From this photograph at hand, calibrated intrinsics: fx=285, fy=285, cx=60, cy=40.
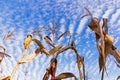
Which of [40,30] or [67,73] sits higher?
[40,30]

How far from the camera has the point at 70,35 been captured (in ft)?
6.43

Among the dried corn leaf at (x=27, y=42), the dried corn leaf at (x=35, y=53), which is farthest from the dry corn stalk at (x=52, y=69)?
the dried corn leaf at (x=27, y=42)

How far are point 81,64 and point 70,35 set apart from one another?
1.20ft

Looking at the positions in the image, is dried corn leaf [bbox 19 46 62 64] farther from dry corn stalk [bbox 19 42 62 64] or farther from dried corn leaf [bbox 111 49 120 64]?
dried corn leaf [bbox 111 49 120 64]

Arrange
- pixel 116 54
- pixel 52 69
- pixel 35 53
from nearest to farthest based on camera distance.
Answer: pixel 116 54 < pixel 52 69 < pixel 35 53

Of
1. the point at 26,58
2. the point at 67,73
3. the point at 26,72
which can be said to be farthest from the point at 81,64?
the point at 26,72

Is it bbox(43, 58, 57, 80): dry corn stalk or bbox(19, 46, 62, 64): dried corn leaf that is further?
bbox(19, 46, 62, 64): dried corn leaf

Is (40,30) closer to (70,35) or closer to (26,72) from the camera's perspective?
(70,35)

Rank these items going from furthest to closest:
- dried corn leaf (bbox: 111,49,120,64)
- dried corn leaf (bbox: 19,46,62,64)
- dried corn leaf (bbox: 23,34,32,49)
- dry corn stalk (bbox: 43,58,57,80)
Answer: dried corn leaf (bbox: 23,34,32,49)
dried corn leaf (bbox: 19,46,62,64)
dry corn stalk (bbox: 43,58,57,80)
dried corn leaf (bbox: 111,49,120,64)

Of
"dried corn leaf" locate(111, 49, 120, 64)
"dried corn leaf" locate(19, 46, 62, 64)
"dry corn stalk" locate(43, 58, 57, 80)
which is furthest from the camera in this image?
"dried corn leaf" locate(19, 46, 62, 64)

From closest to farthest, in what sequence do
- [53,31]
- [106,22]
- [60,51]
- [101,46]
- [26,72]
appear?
[101,46]
[106,22]
[60,51]
[53,31]
[26,72]

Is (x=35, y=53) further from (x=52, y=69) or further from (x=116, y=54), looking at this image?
(x=116, y=54)

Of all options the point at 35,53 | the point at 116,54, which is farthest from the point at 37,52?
the point at 116,54

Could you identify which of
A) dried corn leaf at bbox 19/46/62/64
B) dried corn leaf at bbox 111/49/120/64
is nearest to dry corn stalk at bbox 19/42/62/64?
dried corn leaf at bbox 19/46/62/64
